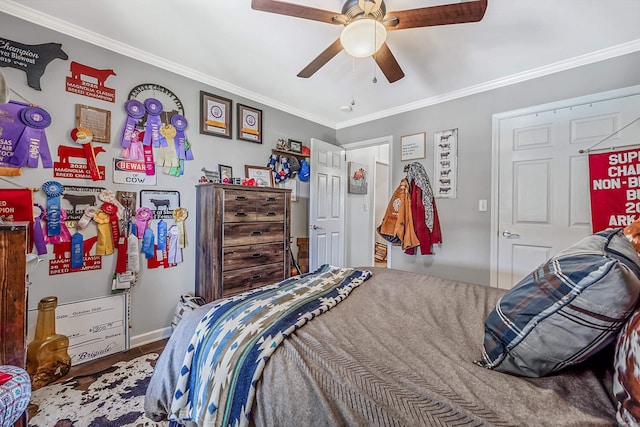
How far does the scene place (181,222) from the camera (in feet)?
8.23

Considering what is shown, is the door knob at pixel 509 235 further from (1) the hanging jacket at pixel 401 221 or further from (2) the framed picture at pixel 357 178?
(2) the framed picture at pixel 357 178

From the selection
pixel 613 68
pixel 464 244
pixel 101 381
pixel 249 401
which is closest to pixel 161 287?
pixel 101 381

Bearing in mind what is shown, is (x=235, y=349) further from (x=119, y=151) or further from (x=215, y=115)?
(x=215, y=115)

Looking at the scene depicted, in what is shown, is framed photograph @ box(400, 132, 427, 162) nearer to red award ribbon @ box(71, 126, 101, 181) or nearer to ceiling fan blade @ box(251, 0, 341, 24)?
ceiling fan blade @ box(251, 0, 341, 24)

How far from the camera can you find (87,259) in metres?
2.04

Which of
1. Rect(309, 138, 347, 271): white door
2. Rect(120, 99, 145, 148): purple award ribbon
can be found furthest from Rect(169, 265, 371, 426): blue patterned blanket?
Rect(309, 138, 347, 271): white door

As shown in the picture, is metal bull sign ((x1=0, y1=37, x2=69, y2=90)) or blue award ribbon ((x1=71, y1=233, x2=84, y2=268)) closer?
metal bull sign ((x1=0, y1=37, x2=69, y2=90))

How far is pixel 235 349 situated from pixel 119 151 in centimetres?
212

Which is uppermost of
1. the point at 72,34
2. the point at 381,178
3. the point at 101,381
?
the point at 72,34

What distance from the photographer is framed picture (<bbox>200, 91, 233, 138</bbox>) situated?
8.76ft

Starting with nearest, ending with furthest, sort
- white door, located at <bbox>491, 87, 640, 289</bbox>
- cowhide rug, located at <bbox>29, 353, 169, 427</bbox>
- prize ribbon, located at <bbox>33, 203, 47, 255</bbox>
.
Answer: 1. cowhide rug, located at <bbox>29, 353, 169, 427</bbox>
2. prize ribbon, located at <bbox>33, 203, 47, 255</bbox>
3. white door, located at <bbox>491, 87, 640, 289</bbox>

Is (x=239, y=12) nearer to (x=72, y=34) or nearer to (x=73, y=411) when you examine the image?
(x=72, y=34)

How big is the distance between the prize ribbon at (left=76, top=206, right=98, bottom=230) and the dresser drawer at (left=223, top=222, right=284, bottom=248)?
0.97 metres

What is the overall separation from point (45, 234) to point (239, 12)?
6.74 ft
